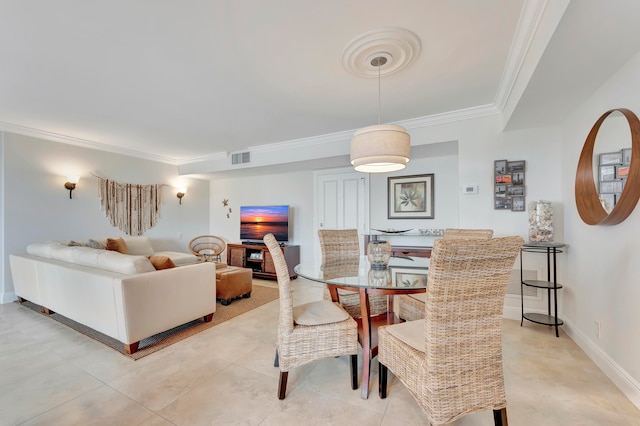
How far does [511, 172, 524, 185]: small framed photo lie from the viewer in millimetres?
2998

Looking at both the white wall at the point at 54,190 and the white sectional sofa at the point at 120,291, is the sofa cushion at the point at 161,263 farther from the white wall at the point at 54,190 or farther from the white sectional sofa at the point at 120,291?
the white wall at the point at 54,190

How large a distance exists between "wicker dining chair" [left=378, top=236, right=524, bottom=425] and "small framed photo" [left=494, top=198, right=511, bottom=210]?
7.08 ft

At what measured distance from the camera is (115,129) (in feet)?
12.7

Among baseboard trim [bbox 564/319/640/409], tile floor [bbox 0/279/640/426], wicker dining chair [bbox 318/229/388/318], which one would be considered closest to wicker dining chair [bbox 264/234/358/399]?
tile floor [bbox 0/279/640/426]

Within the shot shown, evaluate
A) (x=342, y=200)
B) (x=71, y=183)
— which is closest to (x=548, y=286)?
(x=342, y=200)

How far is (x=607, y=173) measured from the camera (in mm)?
2049

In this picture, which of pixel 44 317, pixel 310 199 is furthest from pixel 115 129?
pixel 310 199

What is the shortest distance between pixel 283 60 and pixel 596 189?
2699mm

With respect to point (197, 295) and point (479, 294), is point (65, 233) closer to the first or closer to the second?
point (197, 295)

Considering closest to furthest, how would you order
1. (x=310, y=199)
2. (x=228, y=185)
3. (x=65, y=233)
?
(x=65, y=233) → (x=310, y=199) → (x=228, y=185)

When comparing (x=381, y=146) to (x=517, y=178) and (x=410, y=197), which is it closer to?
(x=517, y=178)

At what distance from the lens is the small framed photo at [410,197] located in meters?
4.23

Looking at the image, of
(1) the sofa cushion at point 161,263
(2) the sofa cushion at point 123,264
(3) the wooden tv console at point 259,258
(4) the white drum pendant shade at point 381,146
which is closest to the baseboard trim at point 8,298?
(2) the sofa cushion at point 123,264

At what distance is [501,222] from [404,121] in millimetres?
1672
